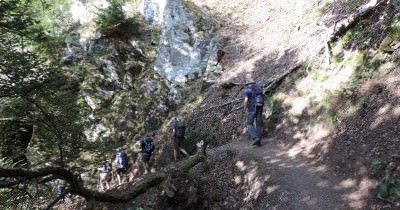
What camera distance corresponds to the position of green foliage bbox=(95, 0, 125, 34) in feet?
61.6

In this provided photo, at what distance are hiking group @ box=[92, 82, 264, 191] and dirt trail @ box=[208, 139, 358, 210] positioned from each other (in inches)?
38.0

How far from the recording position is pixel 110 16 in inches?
742

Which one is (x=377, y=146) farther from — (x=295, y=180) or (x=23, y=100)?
(x=23, y=100)

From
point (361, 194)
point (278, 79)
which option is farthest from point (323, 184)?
point (278, 79)

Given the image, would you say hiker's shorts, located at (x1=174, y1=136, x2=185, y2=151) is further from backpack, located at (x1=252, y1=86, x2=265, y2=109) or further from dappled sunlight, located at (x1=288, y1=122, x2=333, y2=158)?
dappled sunlight, located at (x1=288, y1=122, x2=333, y2=158)

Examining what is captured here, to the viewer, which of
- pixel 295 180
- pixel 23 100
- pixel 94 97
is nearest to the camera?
pixel 295 180

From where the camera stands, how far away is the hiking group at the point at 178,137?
938 cm

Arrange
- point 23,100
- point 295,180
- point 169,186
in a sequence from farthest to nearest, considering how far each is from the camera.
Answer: point 23,100, point 169,186, point 295,180

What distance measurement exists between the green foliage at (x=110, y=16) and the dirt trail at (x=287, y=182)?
44.4 feet

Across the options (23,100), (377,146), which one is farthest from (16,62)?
(377,146)

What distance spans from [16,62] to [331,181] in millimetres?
8032

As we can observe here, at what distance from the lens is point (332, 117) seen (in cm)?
778

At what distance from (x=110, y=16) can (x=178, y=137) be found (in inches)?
404

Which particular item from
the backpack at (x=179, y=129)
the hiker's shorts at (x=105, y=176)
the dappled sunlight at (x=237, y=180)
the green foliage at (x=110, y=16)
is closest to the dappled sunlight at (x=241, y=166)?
the dappled sunlight at (x=237, y=180)
